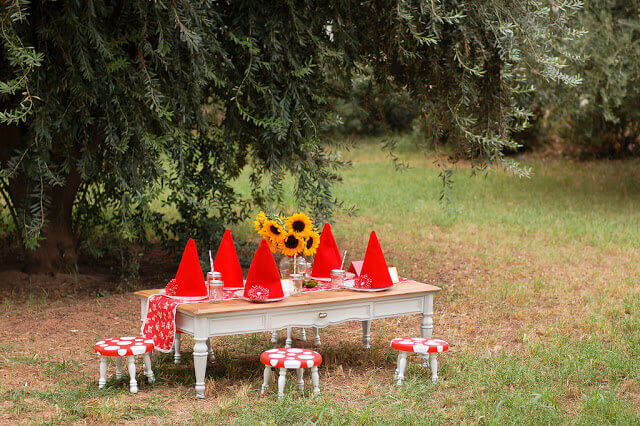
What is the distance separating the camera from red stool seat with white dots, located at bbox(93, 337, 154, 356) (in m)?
5.25

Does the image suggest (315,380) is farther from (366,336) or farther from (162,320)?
(366,336)

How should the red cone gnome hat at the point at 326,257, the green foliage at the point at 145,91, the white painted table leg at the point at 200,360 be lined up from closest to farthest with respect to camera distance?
the white painted table leg at the point at 200,360 → the red cone gnome hat at the point at 326,257 → the green foliage at the point at 145,91

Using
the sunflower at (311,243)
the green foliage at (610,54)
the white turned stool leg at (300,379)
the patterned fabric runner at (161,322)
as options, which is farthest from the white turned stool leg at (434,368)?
the green foliage at (610,54)

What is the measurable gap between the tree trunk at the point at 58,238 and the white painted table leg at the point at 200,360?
164 inches

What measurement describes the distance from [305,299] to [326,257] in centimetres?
66

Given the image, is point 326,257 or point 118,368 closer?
point 118,368

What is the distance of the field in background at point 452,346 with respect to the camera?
16.7 ft

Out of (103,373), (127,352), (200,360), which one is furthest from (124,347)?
(200,360)

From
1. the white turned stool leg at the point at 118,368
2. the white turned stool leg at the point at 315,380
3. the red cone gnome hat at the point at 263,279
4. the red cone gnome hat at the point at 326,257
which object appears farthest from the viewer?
the red cone gnome hat at the point at 326,257

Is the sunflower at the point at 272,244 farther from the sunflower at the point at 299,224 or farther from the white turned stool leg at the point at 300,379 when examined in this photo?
the white turned stool leg at the point at 300,379

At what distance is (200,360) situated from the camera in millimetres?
5227

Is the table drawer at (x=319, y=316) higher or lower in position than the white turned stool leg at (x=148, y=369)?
higher

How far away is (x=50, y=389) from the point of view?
18.0 feet

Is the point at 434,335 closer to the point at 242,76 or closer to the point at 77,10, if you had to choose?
the point at 242,76
